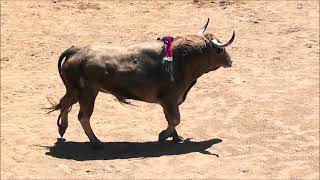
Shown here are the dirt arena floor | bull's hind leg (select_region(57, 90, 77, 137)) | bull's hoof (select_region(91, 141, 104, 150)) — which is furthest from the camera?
bull's hind leg (select_region(57, 90, 77, 137))

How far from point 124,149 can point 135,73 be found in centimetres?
141

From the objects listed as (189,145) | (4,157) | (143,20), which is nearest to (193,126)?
(189,145)

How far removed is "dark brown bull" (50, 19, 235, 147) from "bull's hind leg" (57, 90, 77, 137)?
36 mm

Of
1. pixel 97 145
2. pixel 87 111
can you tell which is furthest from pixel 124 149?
pixel 87 111

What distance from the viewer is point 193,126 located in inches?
523

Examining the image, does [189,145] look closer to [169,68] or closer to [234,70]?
[169,68]

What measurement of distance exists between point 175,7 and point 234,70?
6481mm

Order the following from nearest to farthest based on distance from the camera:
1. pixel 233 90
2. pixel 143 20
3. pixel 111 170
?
1. pixel 111 170
2. pixel 233 90
3. pixel 143 20

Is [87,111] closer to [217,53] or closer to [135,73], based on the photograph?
[135,73]

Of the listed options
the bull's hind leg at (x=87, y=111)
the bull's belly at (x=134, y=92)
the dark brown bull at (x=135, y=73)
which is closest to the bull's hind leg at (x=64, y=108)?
the dark brown bull at (x=135, y=73)

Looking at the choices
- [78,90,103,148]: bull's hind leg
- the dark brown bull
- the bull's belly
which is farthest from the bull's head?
[78,90,103,148]: bull's hind leg

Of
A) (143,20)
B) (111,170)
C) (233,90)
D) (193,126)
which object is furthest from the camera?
(143,20)

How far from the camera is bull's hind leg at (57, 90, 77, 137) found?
12.2m

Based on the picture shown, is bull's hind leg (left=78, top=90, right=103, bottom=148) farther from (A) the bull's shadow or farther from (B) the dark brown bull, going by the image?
(A) the bull's shadow
